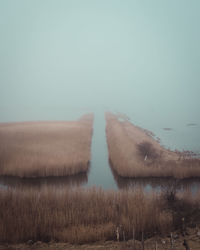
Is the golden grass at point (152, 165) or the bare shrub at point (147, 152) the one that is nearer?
the golden grass at point (152, 165)

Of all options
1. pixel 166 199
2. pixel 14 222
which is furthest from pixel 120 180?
pixel 14 222

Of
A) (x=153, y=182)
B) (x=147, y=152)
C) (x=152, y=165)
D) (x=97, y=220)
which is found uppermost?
(x=147, y=152)

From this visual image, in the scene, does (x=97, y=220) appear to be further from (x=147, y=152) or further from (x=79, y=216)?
(x=147, y=152)

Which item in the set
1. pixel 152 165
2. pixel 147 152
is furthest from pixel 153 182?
pixel 147 152

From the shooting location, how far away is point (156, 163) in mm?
8016

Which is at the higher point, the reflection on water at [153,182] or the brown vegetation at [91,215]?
the brown vegetation at [91,215]

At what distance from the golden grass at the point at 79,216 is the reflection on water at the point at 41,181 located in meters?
1.85

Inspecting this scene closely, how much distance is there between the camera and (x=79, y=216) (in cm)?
434

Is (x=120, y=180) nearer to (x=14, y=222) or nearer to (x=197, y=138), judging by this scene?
(x=14, y=222)

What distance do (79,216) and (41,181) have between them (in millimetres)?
3314

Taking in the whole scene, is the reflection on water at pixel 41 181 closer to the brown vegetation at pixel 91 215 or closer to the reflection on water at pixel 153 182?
the reflection on water at pixel 153 182

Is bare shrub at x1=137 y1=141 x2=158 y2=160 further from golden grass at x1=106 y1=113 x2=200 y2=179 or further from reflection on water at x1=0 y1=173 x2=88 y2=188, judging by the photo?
reflection on water at x1=0 y1=173 x2=88 y2=188

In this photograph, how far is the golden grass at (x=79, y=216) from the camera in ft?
12.7

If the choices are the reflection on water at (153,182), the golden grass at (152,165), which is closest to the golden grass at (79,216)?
the reflection on water at (153,182)
